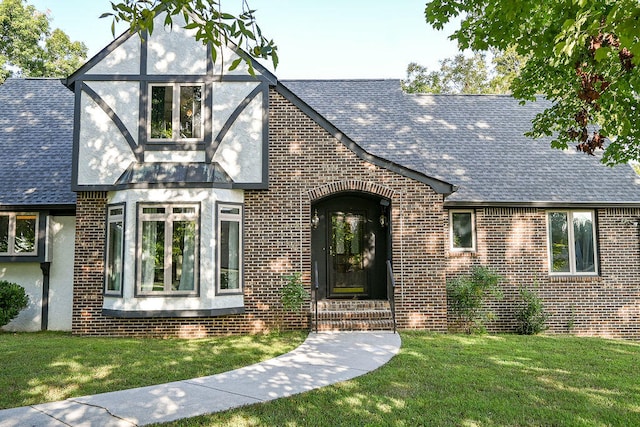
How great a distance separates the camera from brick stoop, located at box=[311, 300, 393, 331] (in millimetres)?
9805

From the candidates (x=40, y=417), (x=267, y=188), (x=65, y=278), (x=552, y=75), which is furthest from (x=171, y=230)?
(x=552, y=75)

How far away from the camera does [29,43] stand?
25.4 m

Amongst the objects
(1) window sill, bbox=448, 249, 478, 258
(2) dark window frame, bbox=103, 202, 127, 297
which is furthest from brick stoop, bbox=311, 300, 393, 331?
(2) dark window frame, bbox=103, 202, 127, 297

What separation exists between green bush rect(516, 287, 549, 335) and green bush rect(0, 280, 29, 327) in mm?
11158

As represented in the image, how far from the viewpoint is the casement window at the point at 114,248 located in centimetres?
971

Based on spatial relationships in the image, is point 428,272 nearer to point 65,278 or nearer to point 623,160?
point 623,160

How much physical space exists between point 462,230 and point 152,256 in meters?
7.18

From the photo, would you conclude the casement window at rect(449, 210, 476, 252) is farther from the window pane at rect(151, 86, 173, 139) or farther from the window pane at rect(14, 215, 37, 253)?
the window pane at rect(14, 215, 37, 253)

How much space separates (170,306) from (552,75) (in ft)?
28.7

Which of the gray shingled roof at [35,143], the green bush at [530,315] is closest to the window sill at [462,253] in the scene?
the green bush at [530,315]

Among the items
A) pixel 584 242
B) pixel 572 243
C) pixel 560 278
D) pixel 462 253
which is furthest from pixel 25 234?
pixel 584 242

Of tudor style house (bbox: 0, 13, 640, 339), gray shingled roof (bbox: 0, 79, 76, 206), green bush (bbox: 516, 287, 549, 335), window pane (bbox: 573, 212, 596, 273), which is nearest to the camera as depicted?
tudor style house (bbox: 0, 13, 640, 339)

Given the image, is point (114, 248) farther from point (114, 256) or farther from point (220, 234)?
point (220, 234)

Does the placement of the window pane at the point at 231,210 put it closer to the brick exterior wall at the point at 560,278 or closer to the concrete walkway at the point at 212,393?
the concrete walkway at the point at 212,393
